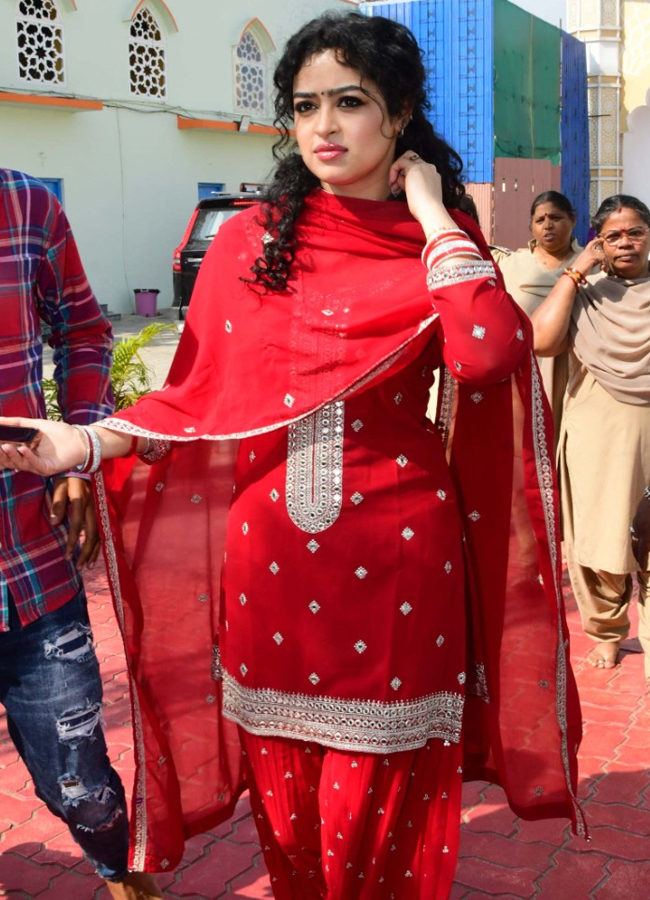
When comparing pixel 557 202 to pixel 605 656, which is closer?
pixel 605 656

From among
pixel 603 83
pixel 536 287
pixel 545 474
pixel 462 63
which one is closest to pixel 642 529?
pixel 545 474

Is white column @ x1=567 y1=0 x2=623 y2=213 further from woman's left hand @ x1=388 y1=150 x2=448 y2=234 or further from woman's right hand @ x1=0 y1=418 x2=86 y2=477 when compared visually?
woman's right hand @ x1=0 y1=418 x2=86 y2=477

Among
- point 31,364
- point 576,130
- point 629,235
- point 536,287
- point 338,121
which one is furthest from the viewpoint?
point 576,130

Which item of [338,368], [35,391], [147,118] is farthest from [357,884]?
[147,118]

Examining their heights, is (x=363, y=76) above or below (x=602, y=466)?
above

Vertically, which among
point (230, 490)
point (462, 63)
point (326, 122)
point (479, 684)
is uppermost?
point (462, 63)

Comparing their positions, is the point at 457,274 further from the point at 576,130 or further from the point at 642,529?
the point at 576,130

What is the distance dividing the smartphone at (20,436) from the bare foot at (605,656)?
305 cm

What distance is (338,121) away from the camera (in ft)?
7.02

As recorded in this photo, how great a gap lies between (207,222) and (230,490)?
13.3m

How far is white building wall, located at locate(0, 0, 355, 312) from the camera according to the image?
15547mm

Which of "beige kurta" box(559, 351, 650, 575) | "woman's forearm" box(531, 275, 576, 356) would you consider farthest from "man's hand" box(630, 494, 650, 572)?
"woman's forearm" box(531, 275, 576, 356)

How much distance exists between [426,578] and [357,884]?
0.67 m

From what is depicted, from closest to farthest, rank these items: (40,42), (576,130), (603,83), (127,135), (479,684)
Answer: (479,684)
(40,42)
(127,135)
(576,130)
(603,83)
